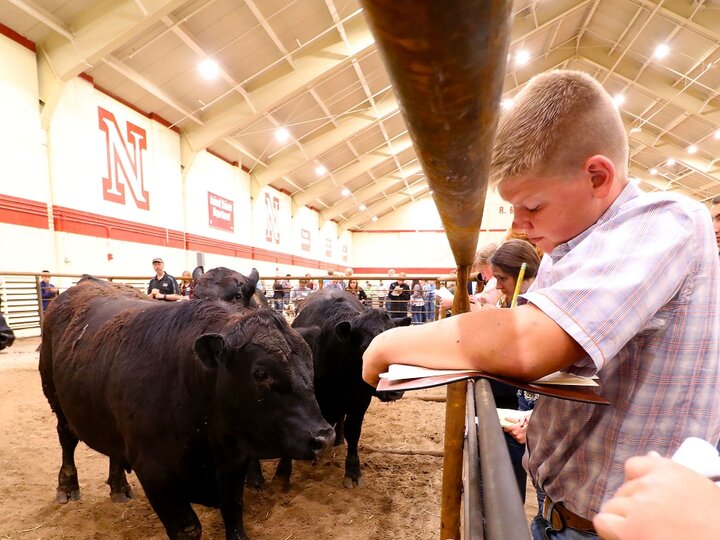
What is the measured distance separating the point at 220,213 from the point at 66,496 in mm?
13651

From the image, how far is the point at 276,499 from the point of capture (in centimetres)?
308

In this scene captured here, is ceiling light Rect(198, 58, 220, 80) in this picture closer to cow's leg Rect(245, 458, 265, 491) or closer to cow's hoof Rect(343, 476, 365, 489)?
cow's leg Rect(245, 458, 265, 491)

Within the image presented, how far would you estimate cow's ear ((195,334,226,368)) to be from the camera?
6.56ft

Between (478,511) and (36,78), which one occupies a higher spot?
(36,78)

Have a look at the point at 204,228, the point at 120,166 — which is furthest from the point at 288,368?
the point at 204,228

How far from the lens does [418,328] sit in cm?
71

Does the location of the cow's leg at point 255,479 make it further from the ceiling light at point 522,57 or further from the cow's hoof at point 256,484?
the ceiling light at point 522,57

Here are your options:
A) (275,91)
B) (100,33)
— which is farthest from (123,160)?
(275,91)

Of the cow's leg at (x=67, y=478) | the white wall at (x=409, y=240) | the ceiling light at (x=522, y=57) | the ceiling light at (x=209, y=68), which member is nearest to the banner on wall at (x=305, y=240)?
the white wall at (x=409, y=240)

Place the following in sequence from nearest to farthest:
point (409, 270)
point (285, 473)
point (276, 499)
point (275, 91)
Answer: point (276, 499)
point (285, 473)
point (275, 91)
point (409, 270)

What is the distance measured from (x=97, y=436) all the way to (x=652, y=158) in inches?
1215

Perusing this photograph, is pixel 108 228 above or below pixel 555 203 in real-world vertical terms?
above

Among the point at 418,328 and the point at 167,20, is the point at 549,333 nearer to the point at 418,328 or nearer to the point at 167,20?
the point at 418,328

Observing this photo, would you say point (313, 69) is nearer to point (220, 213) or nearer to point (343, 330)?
point (220, 213)
